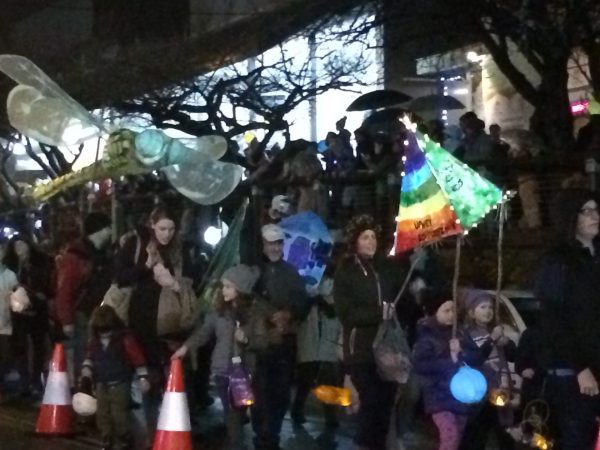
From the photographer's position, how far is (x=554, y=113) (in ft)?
52.6

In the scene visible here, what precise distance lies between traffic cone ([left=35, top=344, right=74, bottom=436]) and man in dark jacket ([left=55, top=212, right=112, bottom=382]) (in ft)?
3.12

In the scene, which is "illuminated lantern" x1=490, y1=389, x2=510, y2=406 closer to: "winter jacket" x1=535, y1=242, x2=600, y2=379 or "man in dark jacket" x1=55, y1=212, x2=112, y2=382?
"winter jacket" x1=535, y1=242, x2=600, y2=379

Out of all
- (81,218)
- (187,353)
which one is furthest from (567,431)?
(81,218)

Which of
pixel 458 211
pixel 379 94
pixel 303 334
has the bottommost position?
pixel 303 334

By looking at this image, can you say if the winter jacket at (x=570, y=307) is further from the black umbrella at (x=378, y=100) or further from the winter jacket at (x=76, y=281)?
the black umbrella at (x=378, y=100)

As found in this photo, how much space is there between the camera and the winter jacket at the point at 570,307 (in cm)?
699

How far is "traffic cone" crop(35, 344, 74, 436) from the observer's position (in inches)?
458

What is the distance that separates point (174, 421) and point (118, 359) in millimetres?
1196

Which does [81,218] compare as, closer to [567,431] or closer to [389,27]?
[389,27]

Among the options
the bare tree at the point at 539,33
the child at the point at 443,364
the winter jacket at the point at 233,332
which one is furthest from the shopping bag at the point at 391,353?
the bare tree at the point at 539,33

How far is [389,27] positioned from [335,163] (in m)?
4.55

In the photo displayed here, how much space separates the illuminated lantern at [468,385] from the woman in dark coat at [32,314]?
6.68 metres

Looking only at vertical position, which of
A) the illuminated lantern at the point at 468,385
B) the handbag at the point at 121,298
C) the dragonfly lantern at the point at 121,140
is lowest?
the illuminated lantern at the point at 468,385

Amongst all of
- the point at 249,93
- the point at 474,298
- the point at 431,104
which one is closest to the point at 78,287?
the point at 474,298
